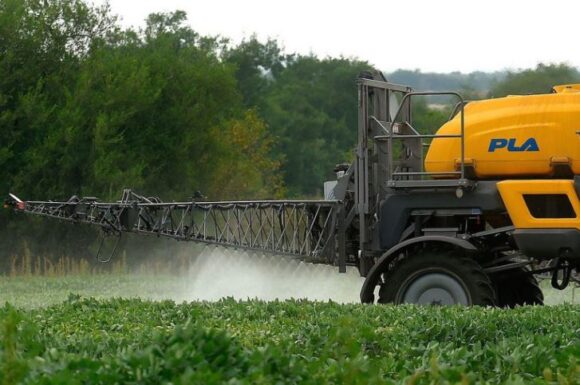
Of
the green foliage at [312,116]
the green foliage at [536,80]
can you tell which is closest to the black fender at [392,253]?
the green foliage at [536,80]

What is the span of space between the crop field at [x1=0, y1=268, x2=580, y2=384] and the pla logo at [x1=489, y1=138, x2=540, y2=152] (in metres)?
2.53

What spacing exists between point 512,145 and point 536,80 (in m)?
30.5

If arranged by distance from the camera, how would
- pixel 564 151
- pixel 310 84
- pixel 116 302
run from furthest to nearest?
pixel 310 84
pixel 564 151
pixel 116 302

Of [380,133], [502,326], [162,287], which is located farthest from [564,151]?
[162,287]

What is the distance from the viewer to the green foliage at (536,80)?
4512 centimetres

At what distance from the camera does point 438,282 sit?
15.9 metres

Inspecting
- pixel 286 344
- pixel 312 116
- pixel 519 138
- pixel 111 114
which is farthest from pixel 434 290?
pixel 312 116

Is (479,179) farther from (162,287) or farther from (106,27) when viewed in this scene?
(106,27)

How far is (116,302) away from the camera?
14.3 m

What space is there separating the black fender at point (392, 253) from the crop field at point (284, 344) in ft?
6.26

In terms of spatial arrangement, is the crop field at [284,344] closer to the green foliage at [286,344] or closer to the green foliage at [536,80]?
the green foliage at [286,344]

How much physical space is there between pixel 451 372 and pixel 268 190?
47.1 metres

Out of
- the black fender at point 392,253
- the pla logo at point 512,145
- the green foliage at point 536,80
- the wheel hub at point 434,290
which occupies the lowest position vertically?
the wheel hub at point 434,290

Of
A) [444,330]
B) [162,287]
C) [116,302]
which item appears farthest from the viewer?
[162,287]
